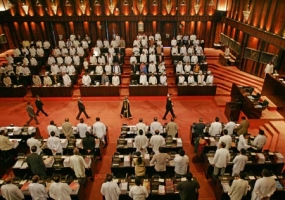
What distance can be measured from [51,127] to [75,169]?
2.33 meters

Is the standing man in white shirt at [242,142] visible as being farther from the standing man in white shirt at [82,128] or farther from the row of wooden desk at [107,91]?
the row of wooden desk at [107,91]

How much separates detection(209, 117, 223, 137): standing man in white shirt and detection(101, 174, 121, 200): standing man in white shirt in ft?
13.8

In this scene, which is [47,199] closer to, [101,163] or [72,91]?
[101,163]

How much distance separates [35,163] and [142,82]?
7626 millimetres

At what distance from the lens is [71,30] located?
19188 millimetres

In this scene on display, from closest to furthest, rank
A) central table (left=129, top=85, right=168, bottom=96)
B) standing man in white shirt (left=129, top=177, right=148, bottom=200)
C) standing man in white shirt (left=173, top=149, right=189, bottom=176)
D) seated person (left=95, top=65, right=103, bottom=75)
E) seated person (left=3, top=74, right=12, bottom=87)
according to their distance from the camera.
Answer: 1. standing man in white shirt (left=129, top=177, right=148, bottom=200)
2. standing man in white shirt (left=173, top=149, right=189, bottom=176)
3. central table (left=129, top=85, right=168, bottom=96)
4. seated person (left=3, top=74, right=12, bottom=87)
5. seated person (left=95, top=65, right=103, bottom=75)

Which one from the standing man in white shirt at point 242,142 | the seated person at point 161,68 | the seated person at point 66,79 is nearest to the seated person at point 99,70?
the seated person at point 66,79

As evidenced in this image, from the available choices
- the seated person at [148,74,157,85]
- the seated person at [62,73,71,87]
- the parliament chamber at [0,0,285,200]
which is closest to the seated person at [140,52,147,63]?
the parliament chamber at [0,0,285,200]

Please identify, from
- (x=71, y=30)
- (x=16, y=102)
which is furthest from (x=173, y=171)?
(x=71, y=30)

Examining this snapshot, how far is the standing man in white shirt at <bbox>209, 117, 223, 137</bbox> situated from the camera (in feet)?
26.6

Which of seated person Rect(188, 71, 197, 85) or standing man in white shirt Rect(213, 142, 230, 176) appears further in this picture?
seated person Rect(188, 71, 197, 85)

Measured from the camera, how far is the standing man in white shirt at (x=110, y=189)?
213 inches

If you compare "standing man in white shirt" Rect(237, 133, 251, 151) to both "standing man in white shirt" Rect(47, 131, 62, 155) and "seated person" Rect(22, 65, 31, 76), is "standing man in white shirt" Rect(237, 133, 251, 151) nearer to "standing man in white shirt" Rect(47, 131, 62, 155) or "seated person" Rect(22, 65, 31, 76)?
"standing man in white shirt" Rect(47, 131, 62, 155)

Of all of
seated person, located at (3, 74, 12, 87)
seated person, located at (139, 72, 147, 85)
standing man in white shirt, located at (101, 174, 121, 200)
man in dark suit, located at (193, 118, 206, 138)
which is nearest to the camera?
standing man in white shirt, located at (101, 174, 121, 200)
